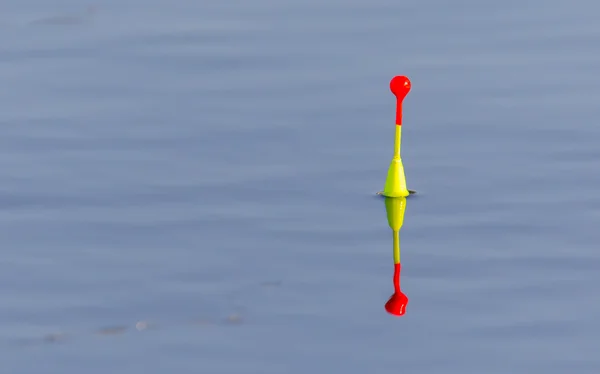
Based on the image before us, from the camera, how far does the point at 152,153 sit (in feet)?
35.4

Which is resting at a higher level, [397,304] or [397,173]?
[397,173]

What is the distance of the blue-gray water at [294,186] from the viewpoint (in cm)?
778

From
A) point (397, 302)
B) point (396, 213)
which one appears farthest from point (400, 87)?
point (397, 302)

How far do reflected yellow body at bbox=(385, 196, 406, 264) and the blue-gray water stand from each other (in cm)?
5

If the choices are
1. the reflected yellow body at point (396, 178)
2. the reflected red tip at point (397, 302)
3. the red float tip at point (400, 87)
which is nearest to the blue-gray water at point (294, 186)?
the reflected red tip at point (397, 302)

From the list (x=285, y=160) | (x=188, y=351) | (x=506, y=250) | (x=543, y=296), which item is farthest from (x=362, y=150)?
(x=188, y=351)

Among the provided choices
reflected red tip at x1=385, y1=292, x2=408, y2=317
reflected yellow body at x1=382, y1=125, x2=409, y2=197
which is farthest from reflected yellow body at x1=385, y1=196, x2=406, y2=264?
reflected red tip at x1=385, y1=292, x2=408, y2=317

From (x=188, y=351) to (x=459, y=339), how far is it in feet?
4.30

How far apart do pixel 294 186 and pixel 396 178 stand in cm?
67

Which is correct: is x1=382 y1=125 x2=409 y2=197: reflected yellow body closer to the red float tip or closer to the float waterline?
the float waterline

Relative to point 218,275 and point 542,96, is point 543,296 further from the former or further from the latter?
point 542,96

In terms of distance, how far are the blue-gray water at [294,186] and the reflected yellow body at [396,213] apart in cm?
5

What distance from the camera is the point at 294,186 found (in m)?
10.1

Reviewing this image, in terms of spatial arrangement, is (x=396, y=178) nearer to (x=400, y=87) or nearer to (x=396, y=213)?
(x=396, y=213)
